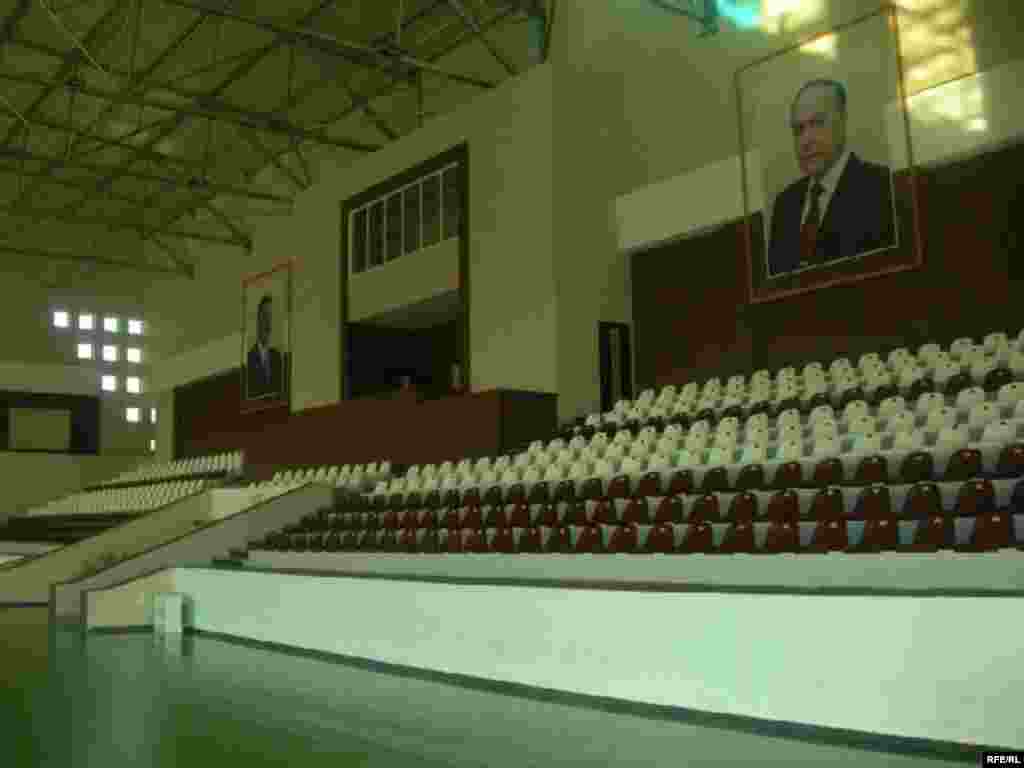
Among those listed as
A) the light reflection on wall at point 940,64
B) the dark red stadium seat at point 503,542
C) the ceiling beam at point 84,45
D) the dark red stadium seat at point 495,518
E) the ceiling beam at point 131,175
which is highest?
the ceiling beam at point 84,45

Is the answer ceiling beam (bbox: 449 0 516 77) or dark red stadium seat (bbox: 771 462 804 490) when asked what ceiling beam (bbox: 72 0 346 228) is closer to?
ceiling beam (bbox: 449 0 516 77)

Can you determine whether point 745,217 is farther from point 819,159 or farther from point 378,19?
point 378,19

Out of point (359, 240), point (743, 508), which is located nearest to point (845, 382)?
point (743, 508)

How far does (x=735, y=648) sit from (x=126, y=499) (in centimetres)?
1627

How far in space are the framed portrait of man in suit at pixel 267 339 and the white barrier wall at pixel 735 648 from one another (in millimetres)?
10864

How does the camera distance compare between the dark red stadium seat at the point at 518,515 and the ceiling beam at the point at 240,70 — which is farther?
the ceiling beam at the point at 240,70

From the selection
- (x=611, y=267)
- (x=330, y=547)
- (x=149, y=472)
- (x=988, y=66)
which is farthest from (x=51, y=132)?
(x=988, y=66)

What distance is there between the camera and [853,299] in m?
10.4

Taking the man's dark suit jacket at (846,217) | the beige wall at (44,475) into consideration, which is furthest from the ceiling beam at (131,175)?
the man's dark suit jacket at (846,217)

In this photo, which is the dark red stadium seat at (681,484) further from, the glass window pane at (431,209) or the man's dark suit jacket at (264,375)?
the man's dark suit jacket at (264,375)

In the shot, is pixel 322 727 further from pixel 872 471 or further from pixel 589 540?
pixel 872 471

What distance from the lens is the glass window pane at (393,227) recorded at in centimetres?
1514

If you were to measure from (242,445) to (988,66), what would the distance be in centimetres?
1405

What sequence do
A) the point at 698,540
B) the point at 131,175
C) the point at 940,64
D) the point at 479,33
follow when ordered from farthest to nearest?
the point at 131,175, the point at 479,33, the point at 940,64, the point at 698,540
